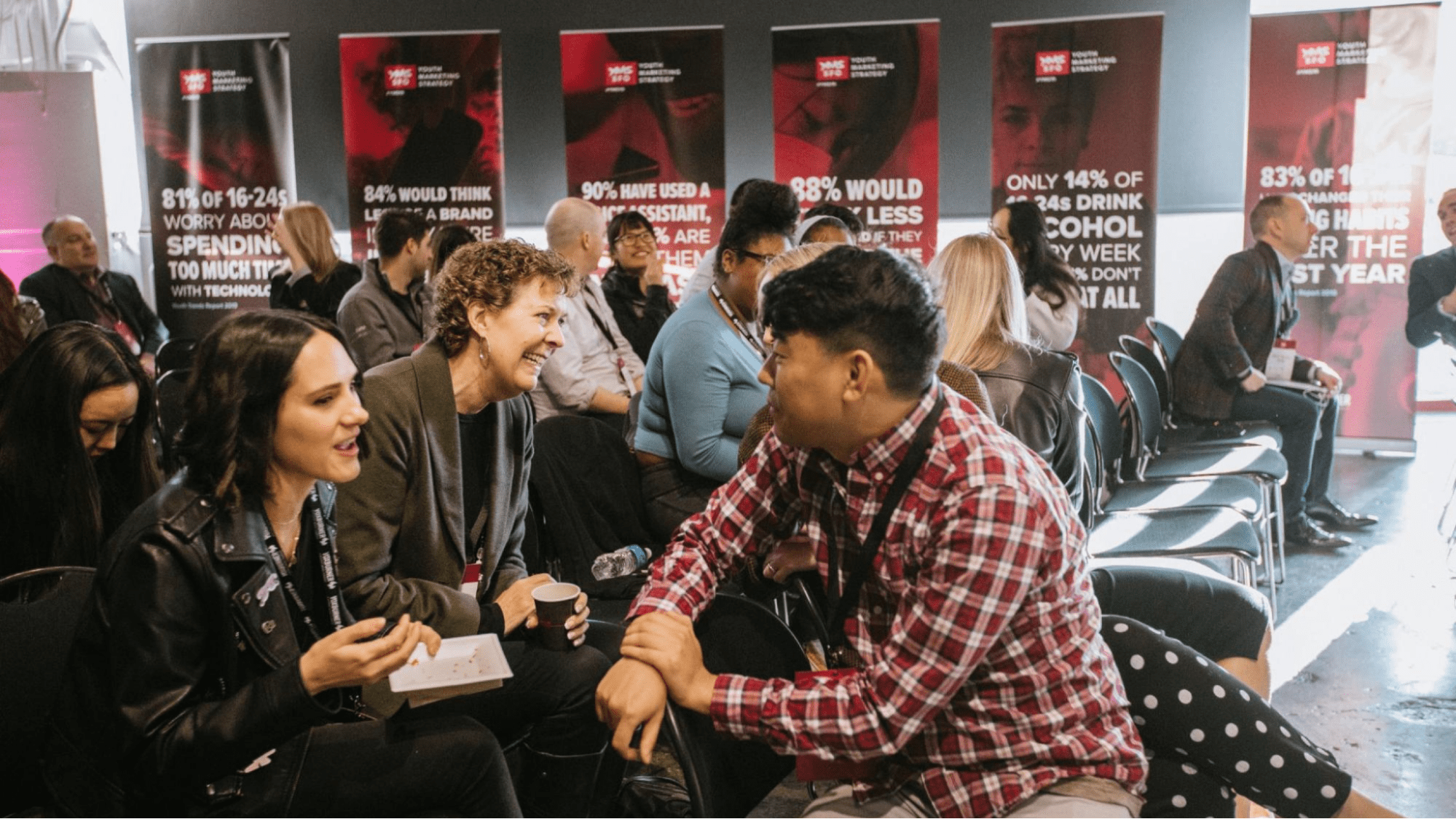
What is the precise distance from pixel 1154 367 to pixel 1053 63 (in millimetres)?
2184

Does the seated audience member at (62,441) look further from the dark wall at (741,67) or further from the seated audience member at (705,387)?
the dark wall at (741,67)

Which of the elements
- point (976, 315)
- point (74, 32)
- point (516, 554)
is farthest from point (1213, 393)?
point (74, 32)

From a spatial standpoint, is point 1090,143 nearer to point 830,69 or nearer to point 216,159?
point 830,69

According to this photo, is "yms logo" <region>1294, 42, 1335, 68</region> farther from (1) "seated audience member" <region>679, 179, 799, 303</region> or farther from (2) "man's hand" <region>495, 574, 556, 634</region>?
(2) "man's hand" <region>495, 574, 556, 634</region>

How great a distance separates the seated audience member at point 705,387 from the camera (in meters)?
3.27

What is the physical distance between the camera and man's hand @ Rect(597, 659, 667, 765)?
156 centimetres

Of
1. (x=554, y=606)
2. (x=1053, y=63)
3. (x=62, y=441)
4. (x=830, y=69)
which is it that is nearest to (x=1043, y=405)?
(x=554, y=606)

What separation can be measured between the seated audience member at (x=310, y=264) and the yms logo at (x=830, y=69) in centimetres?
301

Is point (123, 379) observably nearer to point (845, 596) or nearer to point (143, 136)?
point (845, 596)

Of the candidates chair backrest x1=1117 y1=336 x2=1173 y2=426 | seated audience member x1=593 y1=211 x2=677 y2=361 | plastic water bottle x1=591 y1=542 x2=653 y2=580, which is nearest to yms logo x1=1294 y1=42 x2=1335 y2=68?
chair backrest x1=1117 y1=336 x2=1173 y2=426

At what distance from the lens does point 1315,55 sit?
22.9ft

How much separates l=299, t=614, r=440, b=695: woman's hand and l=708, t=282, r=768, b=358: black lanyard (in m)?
1.85

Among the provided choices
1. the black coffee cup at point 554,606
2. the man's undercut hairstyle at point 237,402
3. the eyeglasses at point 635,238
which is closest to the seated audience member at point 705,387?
the black coffee cup at point 554,606

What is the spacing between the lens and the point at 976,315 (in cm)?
322
